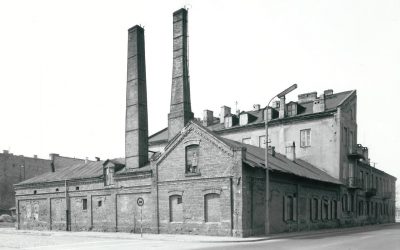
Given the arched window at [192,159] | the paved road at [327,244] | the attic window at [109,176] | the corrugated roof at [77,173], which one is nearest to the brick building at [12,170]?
the corrugated roof at [77,173]

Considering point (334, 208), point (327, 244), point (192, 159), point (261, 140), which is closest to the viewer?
point (327, 244)

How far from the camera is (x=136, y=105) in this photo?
109ft

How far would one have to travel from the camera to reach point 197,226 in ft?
84.9

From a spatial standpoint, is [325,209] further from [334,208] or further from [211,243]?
[211,243]

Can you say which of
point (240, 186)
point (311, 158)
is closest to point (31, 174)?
point (311, 158)

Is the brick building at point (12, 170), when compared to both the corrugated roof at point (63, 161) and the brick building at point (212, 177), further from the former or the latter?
the brick building at point (212, 177)

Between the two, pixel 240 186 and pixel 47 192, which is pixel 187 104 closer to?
pixel 240 186

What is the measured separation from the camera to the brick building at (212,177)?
25359 mm

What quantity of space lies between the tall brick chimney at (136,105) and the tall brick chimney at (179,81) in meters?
2.33

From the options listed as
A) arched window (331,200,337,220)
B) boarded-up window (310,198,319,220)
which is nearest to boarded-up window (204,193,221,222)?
boarded-up window (310,198,319,220)

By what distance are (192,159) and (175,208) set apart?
357 centimetres

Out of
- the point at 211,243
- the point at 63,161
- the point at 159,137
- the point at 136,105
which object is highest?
the point at 136,105

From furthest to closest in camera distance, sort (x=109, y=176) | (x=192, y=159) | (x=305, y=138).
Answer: (x=305, y=138) → (x=109, y=176) → (x=192, y=159)

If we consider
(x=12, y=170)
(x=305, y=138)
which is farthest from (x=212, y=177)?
(x=12, y=170)
